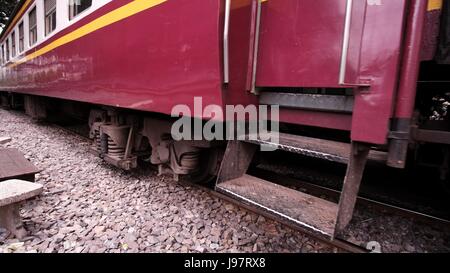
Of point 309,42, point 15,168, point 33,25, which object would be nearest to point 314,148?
point 309,42

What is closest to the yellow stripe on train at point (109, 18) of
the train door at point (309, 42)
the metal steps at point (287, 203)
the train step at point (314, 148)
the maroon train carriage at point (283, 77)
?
the maroon train carriage at point (283, 77)

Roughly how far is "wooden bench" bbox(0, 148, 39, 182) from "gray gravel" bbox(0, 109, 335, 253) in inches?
10.4

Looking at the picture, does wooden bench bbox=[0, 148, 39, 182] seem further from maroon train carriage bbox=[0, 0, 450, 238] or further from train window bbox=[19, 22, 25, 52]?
train window bbox=[19, 22, 25, 52]

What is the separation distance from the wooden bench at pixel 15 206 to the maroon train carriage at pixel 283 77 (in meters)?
1.18

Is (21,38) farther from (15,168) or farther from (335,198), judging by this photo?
(335,198)

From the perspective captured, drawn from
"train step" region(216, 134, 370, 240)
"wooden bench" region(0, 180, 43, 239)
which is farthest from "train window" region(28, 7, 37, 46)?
"train step" region(216, 134, 370, 240)

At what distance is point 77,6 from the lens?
13.7 feet

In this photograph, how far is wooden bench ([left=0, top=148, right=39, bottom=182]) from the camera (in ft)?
9.84

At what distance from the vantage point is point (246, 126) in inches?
95.3

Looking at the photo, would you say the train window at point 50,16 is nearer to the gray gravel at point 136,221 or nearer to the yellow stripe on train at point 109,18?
the yellow stripe on train at point 109,18

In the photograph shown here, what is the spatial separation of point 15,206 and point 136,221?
948 mm

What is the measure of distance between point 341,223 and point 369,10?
4.14 feet

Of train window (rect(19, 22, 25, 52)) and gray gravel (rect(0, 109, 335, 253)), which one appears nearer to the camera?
gray gravel (rect(0, 109, 335, 253))
